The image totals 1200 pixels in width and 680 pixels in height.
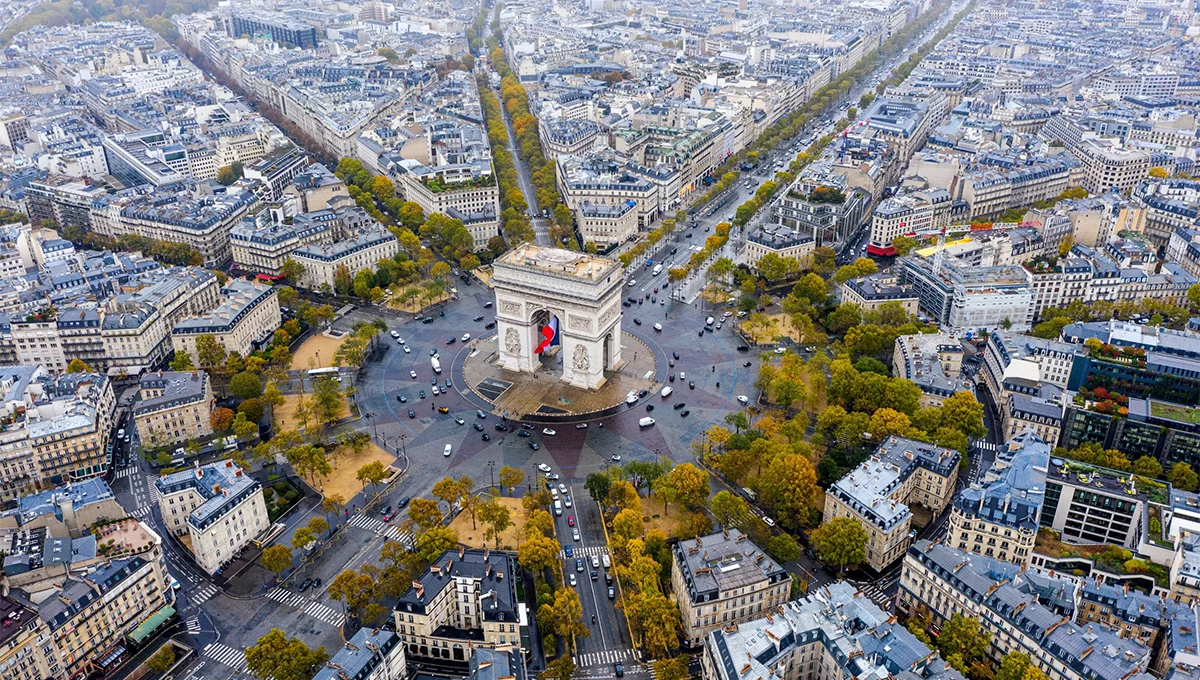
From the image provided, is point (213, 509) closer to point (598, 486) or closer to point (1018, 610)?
point (598, 486)

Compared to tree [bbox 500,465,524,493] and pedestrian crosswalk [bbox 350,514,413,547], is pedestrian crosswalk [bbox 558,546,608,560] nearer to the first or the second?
tree [bbox 500,465,524,493]

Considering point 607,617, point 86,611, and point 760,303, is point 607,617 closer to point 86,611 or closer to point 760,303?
point 86,611

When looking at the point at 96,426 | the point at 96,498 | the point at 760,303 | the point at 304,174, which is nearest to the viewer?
the point at 96,498

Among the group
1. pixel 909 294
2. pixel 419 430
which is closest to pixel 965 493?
pixel 909 294

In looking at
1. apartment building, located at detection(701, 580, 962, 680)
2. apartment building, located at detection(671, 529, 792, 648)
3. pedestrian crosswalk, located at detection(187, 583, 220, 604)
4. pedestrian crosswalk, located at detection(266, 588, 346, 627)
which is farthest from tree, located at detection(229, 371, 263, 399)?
apartment building, located at detection(701, 580, 962, 680)

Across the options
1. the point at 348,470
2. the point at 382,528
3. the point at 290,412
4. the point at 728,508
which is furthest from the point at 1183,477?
the point at 290,412

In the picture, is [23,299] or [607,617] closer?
[607,617]

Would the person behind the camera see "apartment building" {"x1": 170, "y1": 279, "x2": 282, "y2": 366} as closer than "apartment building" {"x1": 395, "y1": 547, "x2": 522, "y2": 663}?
No
